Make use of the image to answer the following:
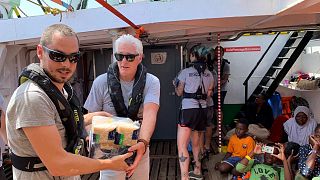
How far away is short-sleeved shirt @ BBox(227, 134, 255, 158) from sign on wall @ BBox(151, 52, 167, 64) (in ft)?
7.60

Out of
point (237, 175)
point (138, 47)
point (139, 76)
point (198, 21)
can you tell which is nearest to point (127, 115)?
point (139, 76)

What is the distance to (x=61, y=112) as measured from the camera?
141cm

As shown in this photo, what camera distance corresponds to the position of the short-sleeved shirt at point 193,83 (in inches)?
166

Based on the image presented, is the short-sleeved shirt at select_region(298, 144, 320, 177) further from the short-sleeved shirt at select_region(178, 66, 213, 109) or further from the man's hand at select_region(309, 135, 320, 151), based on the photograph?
the short-sleeved shirt at select_region(178, 66, 213, 109)

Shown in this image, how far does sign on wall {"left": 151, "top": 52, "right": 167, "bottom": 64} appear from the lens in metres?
6.13

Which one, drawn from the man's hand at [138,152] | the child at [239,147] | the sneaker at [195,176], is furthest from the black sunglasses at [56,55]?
the child at [239,147]

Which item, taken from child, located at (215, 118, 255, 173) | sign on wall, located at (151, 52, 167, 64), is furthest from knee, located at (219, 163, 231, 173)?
sign on wall, located at (151, 52, 167, 64)

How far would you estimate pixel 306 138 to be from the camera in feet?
14.2

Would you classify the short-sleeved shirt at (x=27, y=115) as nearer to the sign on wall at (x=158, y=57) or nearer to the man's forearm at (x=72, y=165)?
the man's forearm at (x=72, y=165)

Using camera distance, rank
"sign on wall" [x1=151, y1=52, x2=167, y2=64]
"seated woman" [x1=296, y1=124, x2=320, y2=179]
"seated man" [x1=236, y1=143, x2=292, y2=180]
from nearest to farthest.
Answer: "seated woman" [x1=296, y1=124, x2=320, y2=179], "seated man" [x1=236, y1=143, x2=292, y2=180], "sign on wall" [x1=151, y1=52, x2=167, y2=64]

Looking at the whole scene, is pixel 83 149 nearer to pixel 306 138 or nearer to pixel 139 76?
pixel 139 76

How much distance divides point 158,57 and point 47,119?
4931 mm

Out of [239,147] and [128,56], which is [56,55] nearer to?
[128,56]

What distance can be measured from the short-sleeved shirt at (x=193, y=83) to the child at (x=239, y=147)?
1.95ft
